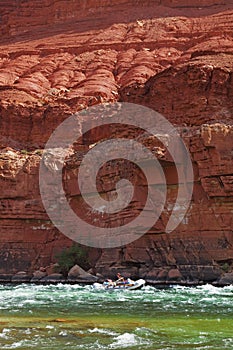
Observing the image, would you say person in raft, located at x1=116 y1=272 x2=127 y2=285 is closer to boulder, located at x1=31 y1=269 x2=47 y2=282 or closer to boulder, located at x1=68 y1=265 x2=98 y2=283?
boulder, located at x1=68 y1=265 x2=98 y2=283

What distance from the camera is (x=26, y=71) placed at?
7494 cm

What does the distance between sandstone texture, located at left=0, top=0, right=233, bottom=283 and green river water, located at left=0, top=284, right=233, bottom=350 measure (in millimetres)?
5281

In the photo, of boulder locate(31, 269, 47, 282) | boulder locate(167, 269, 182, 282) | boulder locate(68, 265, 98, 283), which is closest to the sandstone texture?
boulder locate(167, 269, 182, 282)

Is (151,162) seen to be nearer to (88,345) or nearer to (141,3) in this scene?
(88,345)

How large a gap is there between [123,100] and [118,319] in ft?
127

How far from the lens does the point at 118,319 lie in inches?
911

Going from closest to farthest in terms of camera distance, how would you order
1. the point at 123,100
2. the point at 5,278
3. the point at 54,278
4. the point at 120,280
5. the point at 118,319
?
1. the point at 118,319
2. the point at 120,280
3. the point at 54,278
4. the point at 5,278
5. the point at 123,100

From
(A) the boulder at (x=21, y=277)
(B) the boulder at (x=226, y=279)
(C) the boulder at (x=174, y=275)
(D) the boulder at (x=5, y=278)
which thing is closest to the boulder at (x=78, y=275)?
(A) the boulder at (x=21, y=277)

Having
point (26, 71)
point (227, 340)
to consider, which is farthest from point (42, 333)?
point (26, 71)

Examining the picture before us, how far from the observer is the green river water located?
60.4ft

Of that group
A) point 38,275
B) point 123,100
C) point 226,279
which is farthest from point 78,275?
point 123,100

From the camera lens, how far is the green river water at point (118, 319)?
725 inches

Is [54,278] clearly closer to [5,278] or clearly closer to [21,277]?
[21,277]

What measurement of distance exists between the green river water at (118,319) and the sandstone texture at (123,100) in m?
5.28
